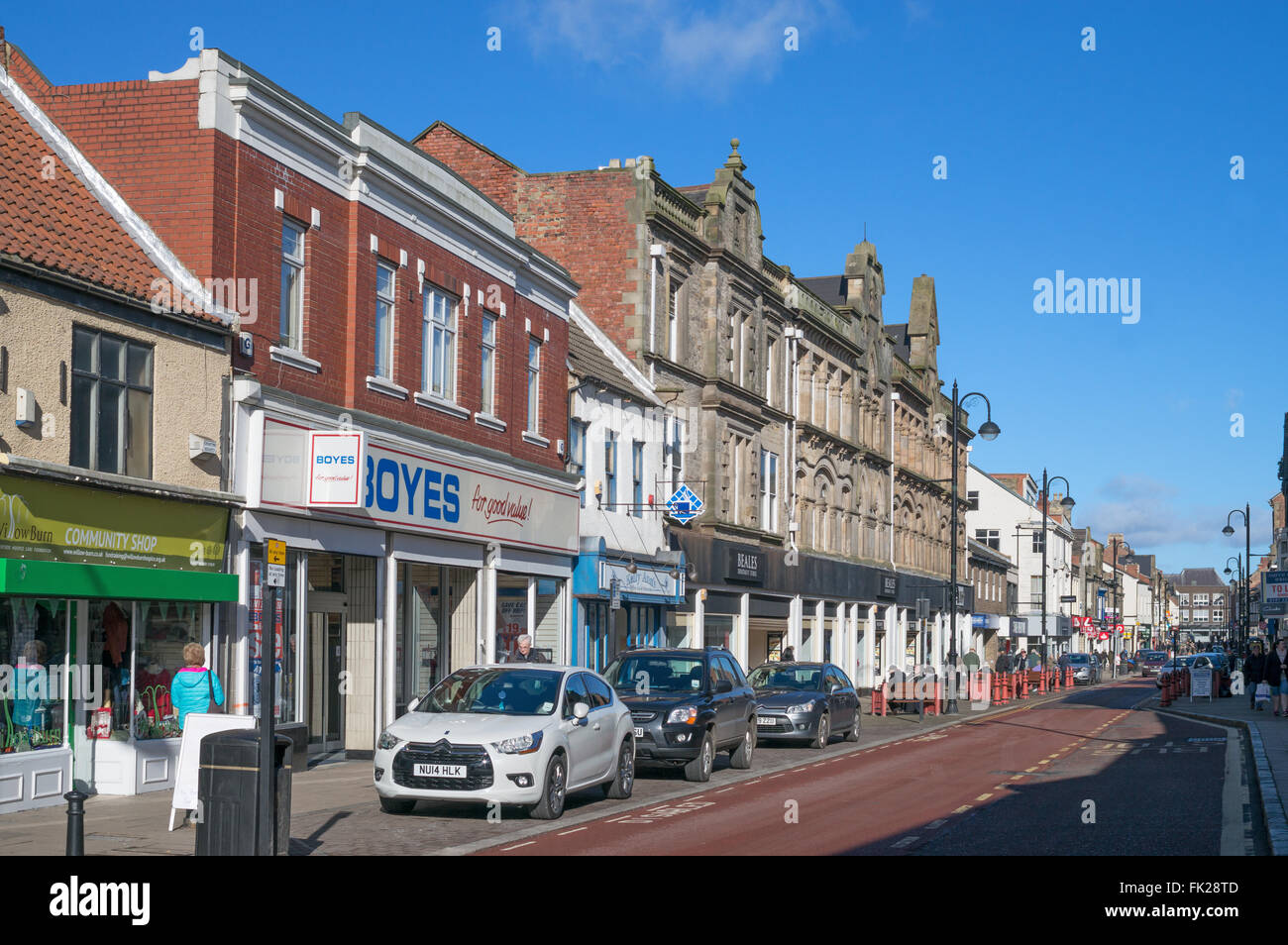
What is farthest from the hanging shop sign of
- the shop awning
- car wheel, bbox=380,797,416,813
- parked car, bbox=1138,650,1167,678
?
parked car, bbox=1138,650,1167,678

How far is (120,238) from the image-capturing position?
61.5ft

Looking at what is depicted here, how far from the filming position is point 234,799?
11.7 meters

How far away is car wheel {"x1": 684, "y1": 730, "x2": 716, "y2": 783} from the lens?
20.2 m

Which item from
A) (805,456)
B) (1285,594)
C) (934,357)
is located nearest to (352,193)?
(805,456)

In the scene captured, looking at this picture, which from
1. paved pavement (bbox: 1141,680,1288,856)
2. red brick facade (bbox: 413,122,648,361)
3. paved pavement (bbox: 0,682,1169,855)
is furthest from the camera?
red brick facade (bbox: 413,122,648,361)

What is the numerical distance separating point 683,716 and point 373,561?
18.6ft

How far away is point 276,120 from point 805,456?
29.1m

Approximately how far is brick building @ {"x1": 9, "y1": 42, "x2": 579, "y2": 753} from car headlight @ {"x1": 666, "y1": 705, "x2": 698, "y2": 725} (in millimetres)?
4979

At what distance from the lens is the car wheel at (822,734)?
89.4 ft

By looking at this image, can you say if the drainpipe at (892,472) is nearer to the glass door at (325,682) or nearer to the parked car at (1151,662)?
the glass door at (325,682)

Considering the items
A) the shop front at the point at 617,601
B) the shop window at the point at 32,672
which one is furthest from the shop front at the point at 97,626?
the shop front at the point at 617,601

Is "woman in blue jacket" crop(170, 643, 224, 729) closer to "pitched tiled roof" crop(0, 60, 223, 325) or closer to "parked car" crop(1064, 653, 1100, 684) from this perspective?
"pitched tiled roof" crop(0, 60, 223, 325)

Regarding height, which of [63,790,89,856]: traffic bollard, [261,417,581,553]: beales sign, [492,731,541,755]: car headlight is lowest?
[492,731,541,755]: car headlight

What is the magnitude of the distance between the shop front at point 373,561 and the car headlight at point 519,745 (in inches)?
110
